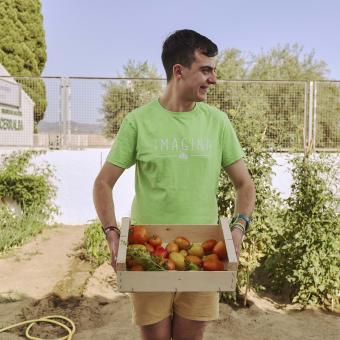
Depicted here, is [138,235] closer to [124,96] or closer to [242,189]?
[242,189]

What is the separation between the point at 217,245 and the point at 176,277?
0.26 metres

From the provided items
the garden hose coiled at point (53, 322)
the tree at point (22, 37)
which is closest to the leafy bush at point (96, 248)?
the garden hose coiled at point (53, 322)

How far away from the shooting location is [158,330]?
2223 mm

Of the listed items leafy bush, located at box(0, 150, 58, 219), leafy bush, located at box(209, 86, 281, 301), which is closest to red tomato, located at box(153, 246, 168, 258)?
leafy bush, located at box(209, 86, 281, 301)

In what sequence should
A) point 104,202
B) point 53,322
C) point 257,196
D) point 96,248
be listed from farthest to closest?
1. point 96,248
2. point 257,196
3. point 53,322
4. point 104,202

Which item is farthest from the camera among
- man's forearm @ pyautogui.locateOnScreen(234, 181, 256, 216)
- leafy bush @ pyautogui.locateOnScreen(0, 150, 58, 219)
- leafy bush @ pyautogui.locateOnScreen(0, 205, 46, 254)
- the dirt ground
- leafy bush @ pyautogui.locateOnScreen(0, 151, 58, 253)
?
leafy bush @ pyautogui.locateOnScreen(0, 150, 58, 219)

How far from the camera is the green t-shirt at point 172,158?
211 centimetres

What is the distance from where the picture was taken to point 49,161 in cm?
899

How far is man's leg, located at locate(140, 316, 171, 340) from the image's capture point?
2.22m

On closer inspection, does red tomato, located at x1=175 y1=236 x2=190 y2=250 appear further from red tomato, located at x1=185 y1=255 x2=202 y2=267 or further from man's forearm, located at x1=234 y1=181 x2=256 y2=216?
man's forearm, located at x1=234 y1=181 x2=256 y2=216

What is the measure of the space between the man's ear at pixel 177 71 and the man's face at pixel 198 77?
19 mm

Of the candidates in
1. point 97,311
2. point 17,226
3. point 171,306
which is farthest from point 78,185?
point 171,306

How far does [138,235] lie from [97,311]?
2798mm

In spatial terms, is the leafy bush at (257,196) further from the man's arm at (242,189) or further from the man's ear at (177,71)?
the man's ear at (177,71)
